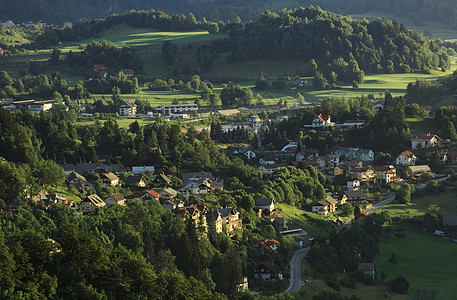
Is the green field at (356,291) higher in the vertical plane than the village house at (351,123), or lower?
lower

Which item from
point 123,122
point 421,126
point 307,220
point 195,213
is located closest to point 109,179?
point 195,213

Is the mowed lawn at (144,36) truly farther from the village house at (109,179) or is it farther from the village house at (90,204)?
the village house at (90,204)

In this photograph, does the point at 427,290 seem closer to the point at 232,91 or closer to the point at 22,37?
the point at 232,91

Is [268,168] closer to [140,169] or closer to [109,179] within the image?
[140,169]

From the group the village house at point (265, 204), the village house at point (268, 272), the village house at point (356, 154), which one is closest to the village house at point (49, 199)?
the village house at point (268, 272)

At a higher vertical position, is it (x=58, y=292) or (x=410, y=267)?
(x=58, y=292)

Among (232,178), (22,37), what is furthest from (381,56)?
(232,178)
